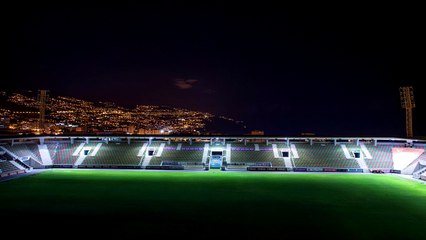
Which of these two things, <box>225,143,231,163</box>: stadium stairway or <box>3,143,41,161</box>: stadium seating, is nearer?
<box>3,143,41,161</box>: stadium seating

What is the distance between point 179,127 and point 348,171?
192 feet

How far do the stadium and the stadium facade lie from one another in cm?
13

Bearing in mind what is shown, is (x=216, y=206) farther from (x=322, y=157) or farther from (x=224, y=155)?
(x=322, y=157)

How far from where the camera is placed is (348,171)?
37062 mm

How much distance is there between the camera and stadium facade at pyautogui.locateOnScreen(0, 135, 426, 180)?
37.1m

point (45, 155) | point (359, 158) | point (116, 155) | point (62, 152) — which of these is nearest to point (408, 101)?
point (359, 158)

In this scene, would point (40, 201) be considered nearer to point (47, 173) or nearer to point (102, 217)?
point (102, 217)

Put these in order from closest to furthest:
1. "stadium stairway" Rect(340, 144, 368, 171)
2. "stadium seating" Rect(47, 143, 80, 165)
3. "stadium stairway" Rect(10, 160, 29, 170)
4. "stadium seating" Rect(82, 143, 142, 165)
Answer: "stadium stairway" Rect(10, 160, 29, 170), "stadium stairway" Rect(340, 144, 368, 171), "stadium seating" Rect(82, 143, 142, 165), "stadium seating" Rect(47, 143, 80, 165)

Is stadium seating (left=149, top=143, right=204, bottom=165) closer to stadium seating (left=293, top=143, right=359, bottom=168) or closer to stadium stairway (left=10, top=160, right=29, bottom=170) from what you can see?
stadium seating (left=293, top=143, right=359, bottom=168)

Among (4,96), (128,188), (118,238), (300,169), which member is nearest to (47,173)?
(128,188)

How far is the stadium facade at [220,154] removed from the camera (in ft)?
122

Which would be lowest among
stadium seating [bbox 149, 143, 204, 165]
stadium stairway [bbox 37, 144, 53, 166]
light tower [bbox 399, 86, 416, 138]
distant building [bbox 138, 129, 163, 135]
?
stadium stairway [bbox 37, 144, 53, 166]

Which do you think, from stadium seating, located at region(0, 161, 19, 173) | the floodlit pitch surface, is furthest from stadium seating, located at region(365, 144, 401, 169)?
stadium seating, located at region(0, 161, 19, 173)

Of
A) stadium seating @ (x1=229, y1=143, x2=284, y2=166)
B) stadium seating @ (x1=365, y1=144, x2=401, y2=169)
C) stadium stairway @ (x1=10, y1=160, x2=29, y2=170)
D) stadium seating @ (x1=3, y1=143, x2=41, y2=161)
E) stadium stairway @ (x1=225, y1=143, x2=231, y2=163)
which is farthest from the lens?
stadium stairway @ (x1=225, y1=143, x2=231, y2=163)
